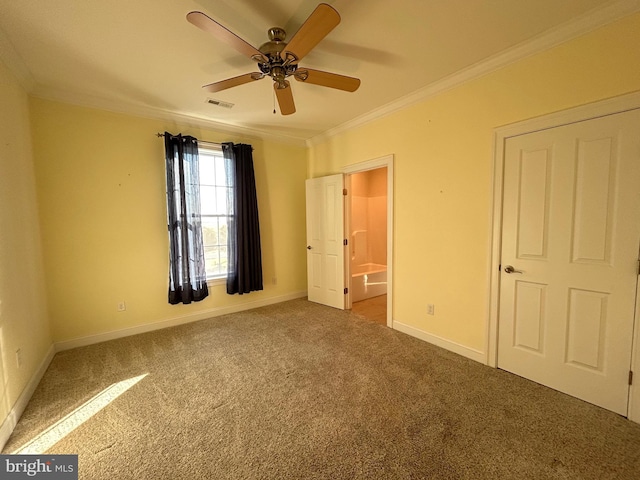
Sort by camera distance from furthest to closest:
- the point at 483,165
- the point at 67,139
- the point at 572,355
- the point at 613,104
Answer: the point at 67,139 → the point at 483,165 → the point at 572,355 → the point at 613,104

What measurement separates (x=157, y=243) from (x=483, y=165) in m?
3.69

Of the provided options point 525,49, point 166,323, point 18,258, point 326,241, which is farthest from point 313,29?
point 166,323

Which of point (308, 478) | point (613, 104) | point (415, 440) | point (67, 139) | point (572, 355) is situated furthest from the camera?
point (67, 139)

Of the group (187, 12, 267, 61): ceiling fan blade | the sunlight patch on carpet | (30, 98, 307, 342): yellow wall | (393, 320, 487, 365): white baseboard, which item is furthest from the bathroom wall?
the sunlight patch on carpet

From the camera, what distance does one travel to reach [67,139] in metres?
2.74

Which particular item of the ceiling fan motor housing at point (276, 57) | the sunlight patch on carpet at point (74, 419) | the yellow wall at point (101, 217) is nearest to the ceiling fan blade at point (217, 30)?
the ceiling fan motor housing at point (276, 57)

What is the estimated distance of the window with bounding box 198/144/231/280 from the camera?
11.9 ft

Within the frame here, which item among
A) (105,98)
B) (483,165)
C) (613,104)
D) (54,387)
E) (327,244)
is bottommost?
(54,387)

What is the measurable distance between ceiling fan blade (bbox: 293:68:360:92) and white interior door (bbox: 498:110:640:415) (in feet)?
4.66

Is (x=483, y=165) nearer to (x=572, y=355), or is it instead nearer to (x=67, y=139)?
(x=572, y=355)

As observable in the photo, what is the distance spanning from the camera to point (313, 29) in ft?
4.92

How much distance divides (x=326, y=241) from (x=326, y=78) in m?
2.43

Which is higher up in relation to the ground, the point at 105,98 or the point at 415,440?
the point at 105,98

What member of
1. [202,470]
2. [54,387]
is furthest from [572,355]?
[54,387]
